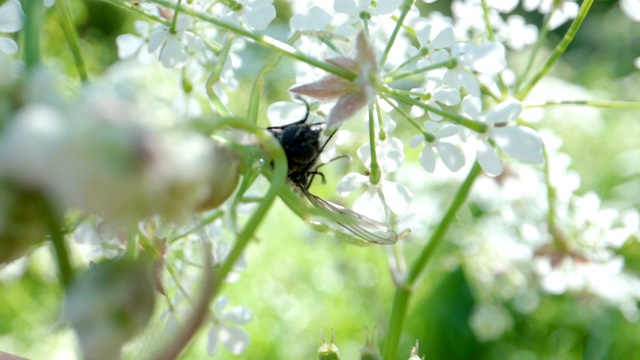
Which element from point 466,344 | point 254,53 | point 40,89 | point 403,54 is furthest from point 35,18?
point 254,53

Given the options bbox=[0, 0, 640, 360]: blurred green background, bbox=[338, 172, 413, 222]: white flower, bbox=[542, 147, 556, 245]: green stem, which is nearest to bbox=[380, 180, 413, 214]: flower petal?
bbox=[338, 172, 413, 222]: white flower

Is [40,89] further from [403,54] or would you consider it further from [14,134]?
[403,54]

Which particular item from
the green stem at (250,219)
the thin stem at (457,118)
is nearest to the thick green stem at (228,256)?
the green stem at (250,219)

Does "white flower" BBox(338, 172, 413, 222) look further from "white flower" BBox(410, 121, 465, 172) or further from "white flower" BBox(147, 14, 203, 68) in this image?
"white flower" BBox(147, 14, 203, 68)

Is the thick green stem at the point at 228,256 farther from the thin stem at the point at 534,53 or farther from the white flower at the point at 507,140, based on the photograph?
the thin stem at the point at 534,53

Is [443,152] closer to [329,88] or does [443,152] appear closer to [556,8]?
[329,88]

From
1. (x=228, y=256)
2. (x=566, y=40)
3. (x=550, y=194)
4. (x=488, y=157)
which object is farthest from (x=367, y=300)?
(x=228, y=256)

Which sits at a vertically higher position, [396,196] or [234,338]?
[396,196]
